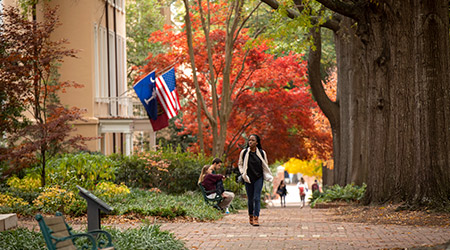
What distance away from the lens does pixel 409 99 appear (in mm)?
14664

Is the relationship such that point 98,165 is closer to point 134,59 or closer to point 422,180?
point 422,180

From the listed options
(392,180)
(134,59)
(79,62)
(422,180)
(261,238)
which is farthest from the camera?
(134,59)

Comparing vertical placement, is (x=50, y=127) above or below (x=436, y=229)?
above

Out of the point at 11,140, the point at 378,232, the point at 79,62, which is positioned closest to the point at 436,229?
the point at 378,232

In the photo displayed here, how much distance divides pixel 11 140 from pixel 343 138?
1079 centimetres

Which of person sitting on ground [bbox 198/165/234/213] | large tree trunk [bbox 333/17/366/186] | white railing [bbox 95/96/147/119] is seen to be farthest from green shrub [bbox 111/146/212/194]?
white railing [bbox 95/96/147/119]

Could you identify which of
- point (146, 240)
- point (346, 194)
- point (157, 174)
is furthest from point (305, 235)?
point (157, 174)

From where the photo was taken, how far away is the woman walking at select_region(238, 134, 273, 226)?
13.8 m

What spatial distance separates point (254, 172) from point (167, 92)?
36.4ft

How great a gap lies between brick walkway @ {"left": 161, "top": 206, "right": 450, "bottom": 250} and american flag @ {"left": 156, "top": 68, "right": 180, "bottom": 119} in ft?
34.9

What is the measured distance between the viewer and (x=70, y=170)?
18.4 metres

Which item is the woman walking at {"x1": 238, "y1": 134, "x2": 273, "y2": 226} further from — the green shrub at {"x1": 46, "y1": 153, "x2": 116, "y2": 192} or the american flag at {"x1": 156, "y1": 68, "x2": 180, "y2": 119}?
the american flag at {"x1": 156, "y1": 68, "x2": 180, "y2": 119}

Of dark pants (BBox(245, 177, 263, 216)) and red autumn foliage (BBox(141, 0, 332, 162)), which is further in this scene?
red autumn foliage (BBox(141, 0, 332, 162))

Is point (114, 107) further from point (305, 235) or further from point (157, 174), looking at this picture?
point (305, 235)
